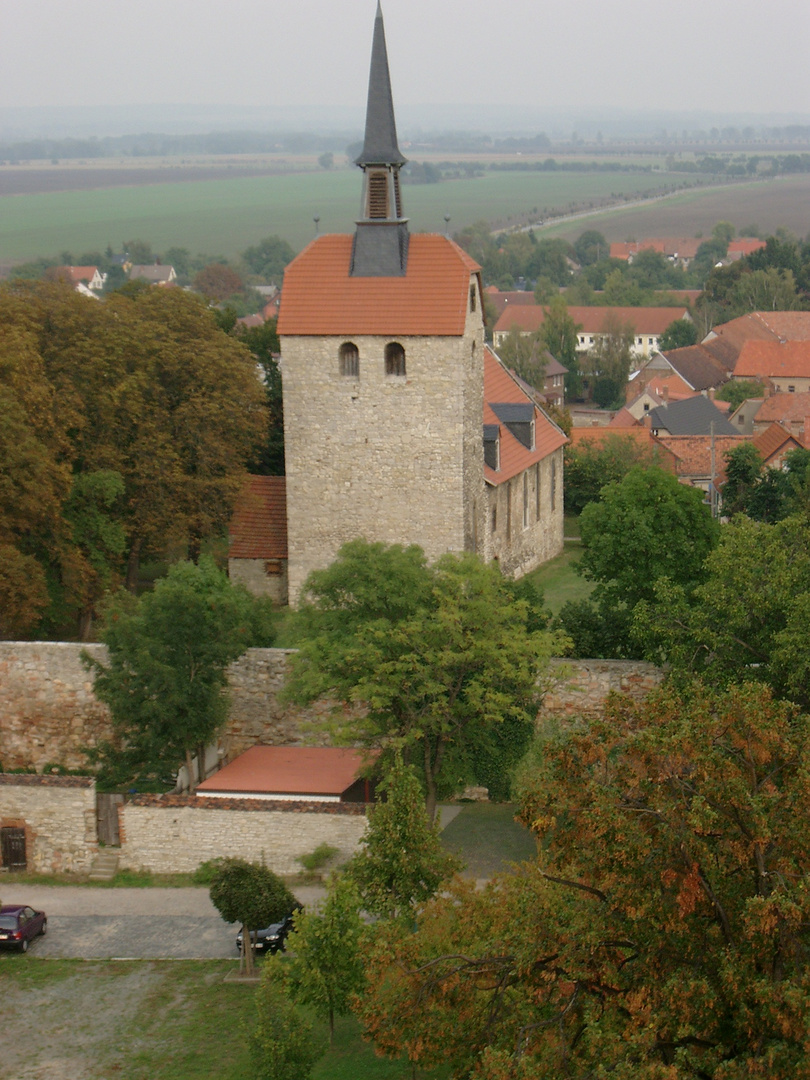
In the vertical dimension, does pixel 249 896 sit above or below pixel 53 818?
above

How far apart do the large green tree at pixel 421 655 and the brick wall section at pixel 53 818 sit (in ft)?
14.8

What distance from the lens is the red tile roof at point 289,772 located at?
Answer: 29.4 m

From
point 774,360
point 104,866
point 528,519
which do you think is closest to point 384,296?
point 528,519

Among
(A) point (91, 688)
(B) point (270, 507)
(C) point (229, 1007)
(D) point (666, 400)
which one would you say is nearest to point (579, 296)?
(D) point (666, 400)

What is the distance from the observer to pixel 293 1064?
19.7 metres

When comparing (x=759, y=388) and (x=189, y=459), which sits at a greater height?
(x=189, y=459)

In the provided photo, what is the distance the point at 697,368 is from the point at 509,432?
51026mm

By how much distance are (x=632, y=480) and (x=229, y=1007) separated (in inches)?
580

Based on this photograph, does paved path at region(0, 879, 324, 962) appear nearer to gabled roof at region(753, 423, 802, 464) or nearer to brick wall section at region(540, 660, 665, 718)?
brick wall section at region(540, 660, 665, 718)

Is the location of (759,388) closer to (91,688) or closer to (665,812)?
(91,688)

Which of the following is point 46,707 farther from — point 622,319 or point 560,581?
Result: point 622,319

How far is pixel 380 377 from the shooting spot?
3566 centimetres

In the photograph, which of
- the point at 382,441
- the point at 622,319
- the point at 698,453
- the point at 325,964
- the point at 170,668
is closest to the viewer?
the point at 325,964

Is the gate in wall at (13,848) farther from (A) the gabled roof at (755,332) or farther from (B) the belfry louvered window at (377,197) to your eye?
(A) the gabled roof at (755,332)
